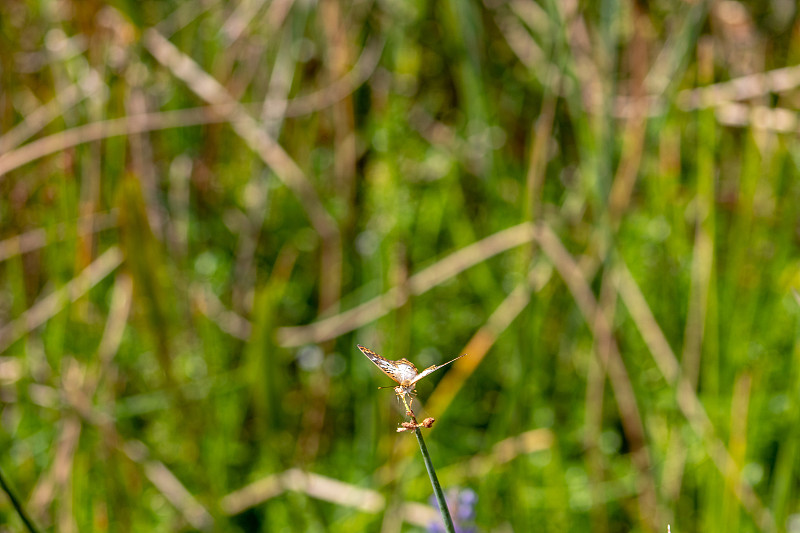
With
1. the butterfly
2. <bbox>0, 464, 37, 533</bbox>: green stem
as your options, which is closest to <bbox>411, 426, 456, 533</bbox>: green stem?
the butterfly

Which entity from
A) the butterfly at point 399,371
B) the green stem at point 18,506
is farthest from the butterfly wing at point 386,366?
the green stem at point 18,506

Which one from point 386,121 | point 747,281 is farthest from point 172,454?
point 747,281

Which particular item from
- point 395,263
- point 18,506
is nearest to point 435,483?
point 18,506

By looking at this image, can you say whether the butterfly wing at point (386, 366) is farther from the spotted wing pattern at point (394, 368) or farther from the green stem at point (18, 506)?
the green stem at point (18, 506)

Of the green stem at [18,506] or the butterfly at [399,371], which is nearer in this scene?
the butterfly at [399,371]

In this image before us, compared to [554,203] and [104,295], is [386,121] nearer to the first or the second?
[554,203]

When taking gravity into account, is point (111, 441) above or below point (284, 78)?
below

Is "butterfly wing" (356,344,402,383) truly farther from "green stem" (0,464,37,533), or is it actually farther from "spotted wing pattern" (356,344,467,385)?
"green stem" (0,464,37,533)

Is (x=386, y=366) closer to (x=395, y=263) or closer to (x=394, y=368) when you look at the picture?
(x=394, y=368)
